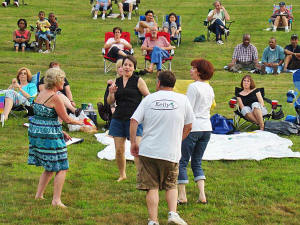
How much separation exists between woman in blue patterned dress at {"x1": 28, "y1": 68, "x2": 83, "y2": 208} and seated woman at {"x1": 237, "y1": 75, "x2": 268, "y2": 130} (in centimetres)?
513

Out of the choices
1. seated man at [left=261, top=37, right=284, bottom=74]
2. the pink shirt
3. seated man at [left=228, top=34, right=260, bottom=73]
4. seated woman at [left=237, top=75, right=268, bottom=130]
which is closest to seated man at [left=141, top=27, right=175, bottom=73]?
the pink shirt

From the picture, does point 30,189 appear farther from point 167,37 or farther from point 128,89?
point 167,37

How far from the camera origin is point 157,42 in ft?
53.2

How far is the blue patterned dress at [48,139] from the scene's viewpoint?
20.9 feet

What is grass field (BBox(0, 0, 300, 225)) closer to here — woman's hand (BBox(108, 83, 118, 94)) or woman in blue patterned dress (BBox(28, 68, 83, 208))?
woman in blue patterned dress (BBox(28, 68, 83, 208))

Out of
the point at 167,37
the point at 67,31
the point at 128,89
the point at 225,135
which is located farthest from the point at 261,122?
the point at 67,31

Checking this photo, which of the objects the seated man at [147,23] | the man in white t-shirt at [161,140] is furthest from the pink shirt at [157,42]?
the man in white t-shirt at [161,140]

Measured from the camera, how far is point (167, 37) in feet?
54.7

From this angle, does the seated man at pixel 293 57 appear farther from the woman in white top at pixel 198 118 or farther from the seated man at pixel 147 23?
the woman in white top at pixel 198 118

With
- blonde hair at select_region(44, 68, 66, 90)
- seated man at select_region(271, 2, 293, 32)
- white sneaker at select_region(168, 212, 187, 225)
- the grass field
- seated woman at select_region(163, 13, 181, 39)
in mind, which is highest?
seated man at select_region(271, 2, 293, 32)

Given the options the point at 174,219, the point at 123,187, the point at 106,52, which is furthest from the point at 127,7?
the point at 174,219

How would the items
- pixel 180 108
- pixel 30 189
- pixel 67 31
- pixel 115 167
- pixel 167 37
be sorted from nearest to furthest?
pixel 180 108
pixel 30 189
pixel 115 167
pixel 167 37
pixel 67 31

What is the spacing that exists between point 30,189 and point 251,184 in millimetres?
2798

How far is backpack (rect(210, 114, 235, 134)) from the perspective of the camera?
34.9 feet
